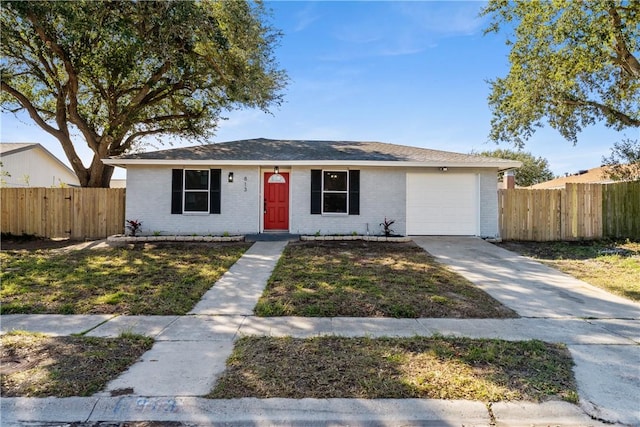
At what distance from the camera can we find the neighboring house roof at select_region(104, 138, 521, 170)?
11.4m

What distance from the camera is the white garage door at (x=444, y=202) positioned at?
12.1 metres

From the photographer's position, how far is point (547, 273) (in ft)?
25.3

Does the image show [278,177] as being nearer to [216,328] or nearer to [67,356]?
[216,328]

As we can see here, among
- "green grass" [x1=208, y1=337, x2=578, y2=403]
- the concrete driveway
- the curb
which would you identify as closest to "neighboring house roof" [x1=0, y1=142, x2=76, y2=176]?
the curb

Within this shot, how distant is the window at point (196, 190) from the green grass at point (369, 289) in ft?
13.9

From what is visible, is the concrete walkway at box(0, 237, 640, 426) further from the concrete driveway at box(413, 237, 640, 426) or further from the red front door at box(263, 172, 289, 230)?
the red front door at box(263, 172, 289, 230)

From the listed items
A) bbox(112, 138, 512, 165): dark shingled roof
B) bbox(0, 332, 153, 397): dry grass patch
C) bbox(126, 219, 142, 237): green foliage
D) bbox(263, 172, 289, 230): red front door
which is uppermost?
bbox(112, 138, 512, 165): dark shingled roof

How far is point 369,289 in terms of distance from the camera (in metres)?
6.14

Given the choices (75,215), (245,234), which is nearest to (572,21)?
(245,234)

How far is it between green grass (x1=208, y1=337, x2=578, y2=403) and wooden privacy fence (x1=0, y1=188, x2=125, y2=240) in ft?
36.3

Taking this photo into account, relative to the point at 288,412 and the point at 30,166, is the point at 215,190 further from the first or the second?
the point at 30,166

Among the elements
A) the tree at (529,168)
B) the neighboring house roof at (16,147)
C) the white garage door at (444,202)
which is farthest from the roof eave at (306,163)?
the tree at (529,168)

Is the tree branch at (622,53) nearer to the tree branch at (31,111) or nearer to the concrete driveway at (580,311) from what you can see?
the concrete driveway at (580,311)

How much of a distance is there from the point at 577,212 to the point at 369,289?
31.9ft
